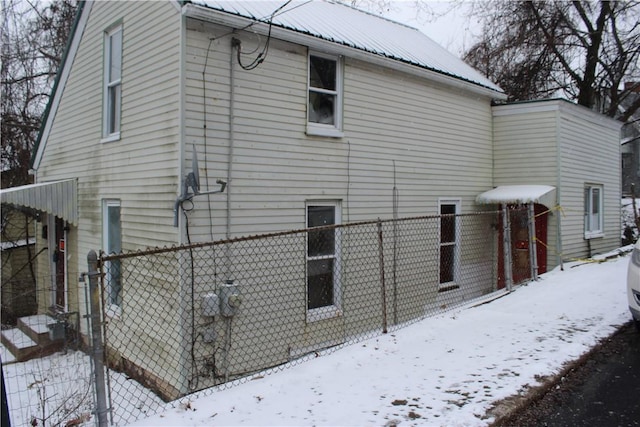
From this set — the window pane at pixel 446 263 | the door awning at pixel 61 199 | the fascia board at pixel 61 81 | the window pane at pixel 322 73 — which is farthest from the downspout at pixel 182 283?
the window pane at pixel 446 263

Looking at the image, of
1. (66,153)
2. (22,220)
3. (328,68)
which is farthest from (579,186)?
(22,220)

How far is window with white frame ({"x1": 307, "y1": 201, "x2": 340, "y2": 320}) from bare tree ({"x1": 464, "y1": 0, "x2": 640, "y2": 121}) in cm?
1382

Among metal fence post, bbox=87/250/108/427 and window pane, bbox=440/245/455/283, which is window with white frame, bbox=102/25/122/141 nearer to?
metal fence post, bbox=87/250/108/427

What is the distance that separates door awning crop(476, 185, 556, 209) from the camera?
10.6 m

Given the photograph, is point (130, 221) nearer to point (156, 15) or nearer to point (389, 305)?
point (156, 15)

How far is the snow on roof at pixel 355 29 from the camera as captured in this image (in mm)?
7246

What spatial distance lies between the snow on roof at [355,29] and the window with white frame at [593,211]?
436 centimetres

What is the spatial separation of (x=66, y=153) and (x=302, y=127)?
5706 mm

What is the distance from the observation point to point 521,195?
10820 millimetres

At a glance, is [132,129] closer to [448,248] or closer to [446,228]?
[446,228]

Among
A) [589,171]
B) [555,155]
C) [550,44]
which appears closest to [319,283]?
[555,155]

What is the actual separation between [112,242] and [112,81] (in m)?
2.92

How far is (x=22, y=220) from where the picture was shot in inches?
594

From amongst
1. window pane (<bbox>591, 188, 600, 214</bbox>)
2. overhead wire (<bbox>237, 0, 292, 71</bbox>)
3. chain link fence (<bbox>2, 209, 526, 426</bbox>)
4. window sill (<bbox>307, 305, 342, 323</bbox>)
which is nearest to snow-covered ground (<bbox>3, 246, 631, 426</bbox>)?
chain link fence (<bbox>2, 209, 526, 426</bbox>)
